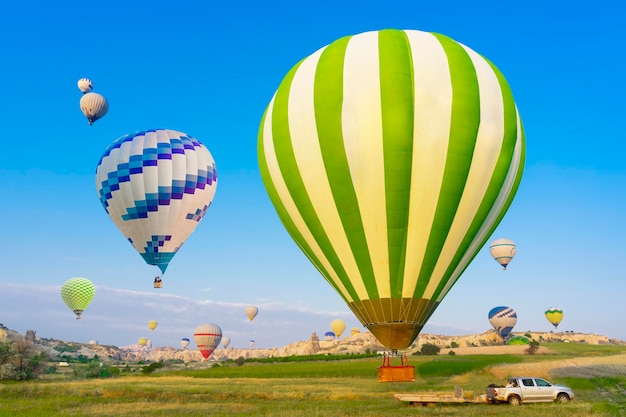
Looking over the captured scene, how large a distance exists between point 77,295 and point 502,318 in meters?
82.2

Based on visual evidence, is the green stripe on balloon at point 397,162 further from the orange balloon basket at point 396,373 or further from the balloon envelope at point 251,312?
the balloon envelope at point 251,312

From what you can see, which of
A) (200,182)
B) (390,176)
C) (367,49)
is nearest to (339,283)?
(390,176)

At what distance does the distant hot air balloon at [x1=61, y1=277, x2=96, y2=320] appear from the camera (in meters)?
91.6

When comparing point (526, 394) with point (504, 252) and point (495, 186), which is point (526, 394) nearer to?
point (495, 186)

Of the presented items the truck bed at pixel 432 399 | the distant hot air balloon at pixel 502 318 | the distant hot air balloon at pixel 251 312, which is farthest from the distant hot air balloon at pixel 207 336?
the truck bed at pixel 432 399

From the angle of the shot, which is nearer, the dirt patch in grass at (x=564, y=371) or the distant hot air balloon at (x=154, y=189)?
the dirt patch in grass at (x=564, y=371)

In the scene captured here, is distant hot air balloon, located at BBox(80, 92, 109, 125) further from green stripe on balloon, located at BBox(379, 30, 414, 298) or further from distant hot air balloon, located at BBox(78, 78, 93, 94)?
green stripe on balloon, located at BBox(379, 30, 414, 298)

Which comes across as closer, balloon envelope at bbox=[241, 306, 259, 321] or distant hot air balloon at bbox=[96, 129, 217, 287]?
distant hot air balloon at bbox=[96, 129, 217, 287]

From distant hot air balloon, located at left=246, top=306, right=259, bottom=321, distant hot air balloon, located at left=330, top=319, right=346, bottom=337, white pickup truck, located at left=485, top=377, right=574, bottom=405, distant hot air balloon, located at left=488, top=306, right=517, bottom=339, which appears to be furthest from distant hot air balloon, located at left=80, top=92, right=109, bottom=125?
distant hot air balloon, located at left=330, top=319, right=346, bottom=337

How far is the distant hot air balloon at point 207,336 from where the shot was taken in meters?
115

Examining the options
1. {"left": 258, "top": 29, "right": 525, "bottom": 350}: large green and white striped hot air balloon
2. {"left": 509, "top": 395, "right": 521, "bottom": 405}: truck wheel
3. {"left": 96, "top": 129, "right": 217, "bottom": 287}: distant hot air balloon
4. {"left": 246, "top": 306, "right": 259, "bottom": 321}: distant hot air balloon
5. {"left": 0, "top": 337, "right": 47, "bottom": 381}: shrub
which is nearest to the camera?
{"left": 258, "top": 29, "right": 525, "bottom": 350}: large green and white striped hot air balloon

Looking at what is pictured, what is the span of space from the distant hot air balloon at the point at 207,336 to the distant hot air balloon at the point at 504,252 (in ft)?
194

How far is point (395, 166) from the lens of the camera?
73.0 ft

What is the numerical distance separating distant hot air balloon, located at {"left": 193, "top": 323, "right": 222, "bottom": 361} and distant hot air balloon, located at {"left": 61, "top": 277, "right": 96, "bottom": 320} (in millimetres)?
27531
